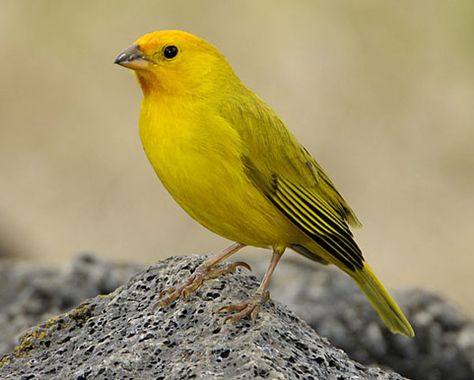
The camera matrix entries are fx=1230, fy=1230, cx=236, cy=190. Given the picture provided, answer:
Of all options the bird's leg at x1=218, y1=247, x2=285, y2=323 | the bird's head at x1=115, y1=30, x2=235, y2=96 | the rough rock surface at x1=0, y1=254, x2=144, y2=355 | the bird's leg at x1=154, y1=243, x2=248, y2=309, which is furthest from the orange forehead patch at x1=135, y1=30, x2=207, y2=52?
Result: the rough rock surface at x1=0, y1=254, x2=144, y2=355

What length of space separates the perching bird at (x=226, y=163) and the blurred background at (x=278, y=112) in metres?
6.15

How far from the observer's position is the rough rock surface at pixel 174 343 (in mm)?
4094

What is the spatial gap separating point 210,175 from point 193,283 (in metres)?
0.44

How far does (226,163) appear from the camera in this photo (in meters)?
4.98

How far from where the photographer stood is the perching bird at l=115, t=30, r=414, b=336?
16.0 ft

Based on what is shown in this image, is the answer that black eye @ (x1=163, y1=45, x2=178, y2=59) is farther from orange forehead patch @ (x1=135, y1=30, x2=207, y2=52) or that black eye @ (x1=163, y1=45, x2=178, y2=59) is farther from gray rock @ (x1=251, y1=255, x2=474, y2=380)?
gray rock @ (x1=251, y1=255, x2=474, y2=380)

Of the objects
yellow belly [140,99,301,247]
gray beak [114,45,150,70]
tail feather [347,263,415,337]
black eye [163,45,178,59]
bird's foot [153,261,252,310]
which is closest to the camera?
bird's foot [153,261,252,310]

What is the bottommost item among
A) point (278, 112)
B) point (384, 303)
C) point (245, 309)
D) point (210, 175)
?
point (245, 309)

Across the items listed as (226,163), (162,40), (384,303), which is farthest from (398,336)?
(162,40)

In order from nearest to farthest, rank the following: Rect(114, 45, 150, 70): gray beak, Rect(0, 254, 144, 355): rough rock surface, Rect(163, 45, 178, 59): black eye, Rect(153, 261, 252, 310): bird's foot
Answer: Rect(153, 261, 252, 310): bird's foot, Rect(114, 45, 150, 70): gray beak, Rect(163, 45, 178, 59): black eye, Rect(0, 254, 144, 355): rough rock surface

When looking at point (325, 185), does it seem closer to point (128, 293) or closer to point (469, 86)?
point (128, 293)

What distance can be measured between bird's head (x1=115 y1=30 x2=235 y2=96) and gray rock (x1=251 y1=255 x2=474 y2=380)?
1.92 metres

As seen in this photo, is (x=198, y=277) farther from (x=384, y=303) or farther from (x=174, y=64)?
(x=384, y=303)

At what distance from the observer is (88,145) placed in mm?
13719
